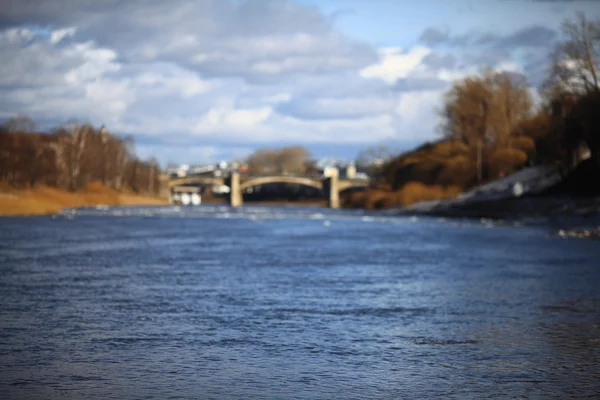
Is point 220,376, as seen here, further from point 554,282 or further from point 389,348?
point 554,282

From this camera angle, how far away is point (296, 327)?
1418cm

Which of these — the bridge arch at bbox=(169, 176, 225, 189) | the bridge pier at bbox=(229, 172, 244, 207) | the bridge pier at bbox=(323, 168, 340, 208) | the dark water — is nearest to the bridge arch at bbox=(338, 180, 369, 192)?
the bridge pier at bbox=(323, 168, 340, 208)

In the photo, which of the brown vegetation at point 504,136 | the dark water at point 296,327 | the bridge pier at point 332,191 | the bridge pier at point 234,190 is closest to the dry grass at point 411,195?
the brown vegetation at point 504,136

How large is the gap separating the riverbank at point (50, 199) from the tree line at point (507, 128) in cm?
4050

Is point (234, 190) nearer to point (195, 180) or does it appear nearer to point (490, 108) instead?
point (195, 180)

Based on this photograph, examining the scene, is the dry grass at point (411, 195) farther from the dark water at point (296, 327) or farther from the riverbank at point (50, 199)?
the dark water at point (296, 327)

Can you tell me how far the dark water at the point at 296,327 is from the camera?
999cm

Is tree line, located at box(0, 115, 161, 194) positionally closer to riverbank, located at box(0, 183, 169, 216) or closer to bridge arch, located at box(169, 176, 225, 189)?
riverbank, located at box(0, 183, 169, 216)

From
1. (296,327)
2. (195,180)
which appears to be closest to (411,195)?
(195,180)

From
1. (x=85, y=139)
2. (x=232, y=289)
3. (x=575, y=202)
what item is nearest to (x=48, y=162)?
(x=85, y=139)

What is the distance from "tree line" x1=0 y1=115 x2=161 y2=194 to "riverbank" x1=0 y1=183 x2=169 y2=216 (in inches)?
130

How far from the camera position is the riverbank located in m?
68.0

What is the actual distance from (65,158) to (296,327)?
10297cm

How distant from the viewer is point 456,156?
323 feet
